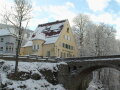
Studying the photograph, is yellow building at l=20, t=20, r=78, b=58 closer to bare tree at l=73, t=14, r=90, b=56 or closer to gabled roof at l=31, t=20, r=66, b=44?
gabled roof at l=31, t=20, r=66, b=44

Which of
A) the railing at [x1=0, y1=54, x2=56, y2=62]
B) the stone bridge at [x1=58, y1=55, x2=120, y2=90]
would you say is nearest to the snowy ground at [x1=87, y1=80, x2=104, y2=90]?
the stone bridge at [x1=58, y1=55, x2=120, y2=90]

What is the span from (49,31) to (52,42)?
515 cm

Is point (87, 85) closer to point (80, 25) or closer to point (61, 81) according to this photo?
point (61, 81)

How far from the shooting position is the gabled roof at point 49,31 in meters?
56.1

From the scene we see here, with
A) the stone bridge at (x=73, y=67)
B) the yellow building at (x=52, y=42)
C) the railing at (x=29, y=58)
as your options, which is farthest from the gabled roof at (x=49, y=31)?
the stone bridge at (x=73, y=67)

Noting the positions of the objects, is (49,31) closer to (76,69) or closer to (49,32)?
(49,32)

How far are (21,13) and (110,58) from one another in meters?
17.8


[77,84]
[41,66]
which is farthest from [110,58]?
[41,66]

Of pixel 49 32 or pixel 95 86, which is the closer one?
pixel 95 86

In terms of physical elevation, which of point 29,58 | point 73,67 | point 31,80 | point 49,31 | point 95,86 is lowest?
point 95,86

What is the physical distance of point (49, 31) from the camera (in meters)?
59.4

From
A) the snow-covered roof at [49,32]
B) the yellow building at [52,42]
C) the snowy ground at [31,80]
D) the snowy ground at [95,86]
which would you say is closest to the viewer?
the snowy ground at [31,80]

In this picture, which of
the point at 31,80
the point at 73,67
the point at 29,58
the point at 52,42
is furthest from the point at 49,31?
the point at 31,80

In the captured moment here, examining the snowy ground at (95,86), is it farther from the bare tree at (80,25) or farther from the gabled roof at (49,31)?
the bare tree at (80,25)
